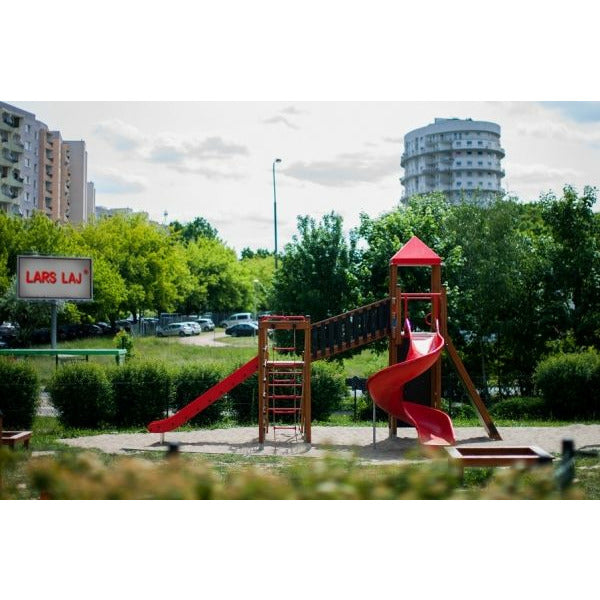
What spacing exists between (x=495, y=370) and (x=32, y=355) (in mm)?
9069

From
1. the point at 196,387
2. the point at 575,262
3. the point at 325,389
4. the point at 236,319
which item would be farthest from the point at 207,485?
the point at 236,319

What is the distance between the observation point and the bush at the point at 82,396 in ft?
43.5

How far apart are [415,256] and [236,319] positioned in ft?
84.7

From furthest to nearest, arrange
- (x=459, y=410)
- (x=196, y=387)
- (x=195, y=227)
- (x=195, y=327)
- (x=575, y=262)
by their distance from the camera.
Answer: (x=195, y=327)
(x=195, y=227)
(x=459, y=410)
(x=575, y=262)
(x=196, y=387)

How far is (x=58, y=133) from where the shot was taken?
10594 millimetres

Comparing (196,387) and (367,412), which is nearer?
(196,387)

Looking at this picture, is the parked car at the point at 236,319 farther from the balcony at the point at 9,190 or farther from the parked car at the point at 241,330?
the balcony at the point at 9,190

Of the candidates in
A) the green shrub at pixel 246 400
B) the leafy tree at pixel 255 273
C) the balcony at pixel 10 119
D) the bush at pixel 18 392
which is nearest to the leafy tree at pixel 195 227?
the green shrub at pixel 246 400

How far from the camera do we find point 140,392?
44.9ft

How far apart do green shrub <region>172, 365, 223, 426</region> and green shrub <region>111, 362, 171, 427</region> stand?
0.29 m

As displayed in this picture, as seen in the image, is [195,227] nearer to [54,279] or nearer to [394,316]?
[54,279]

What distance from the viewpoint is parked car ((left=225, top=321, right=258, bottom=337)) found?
31.5 meters

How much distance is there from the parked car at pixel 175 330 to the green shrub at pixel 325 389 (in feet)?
24.2
